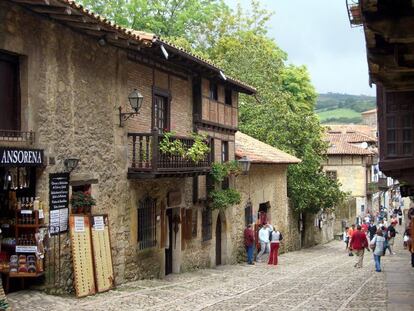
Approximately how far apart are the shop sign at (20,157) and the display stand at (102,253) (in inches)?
89.8

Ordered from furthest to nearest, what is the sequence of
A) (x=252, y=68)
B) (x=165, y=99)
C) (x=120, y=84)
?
(x=252, y=68)
(x=165, y=99)
(x=120, y=84)

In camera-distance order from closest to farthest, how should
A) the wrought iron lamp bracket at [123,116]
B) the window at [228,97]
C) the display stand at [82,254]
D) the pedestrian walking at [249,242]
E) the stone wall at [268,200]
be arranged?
the display stand at [82,254] → the wrought iron lamp bracket at [123,116] → the pedestrian walking at [249,242] → the window at [228,97] → the stone wall at [268,200]

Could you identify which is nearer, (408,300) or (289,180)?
(408,300)

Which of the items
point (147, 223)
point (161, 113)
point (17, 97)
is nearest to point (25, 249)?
point (17, 97)

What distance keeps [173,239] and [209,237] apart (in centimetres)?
305

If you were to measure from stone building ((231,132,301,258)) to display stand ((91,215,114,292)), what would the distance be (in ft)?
34.5

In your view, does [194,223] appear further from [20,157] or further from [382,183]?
[382,183]

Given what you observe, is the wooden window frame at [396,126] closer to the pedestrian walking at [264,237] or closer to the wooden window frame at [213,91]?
the wooden window frame at [213,91]

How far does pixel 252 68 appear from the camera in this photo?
38844 millimetres

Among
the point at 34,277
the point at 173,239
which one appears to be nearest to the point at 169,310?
the point at 34,277

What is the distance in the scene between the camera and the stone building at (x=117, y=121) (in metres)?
11.4

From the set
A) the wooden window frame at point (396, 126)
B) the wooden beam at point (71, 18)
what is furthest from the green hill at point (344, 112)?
the wooden beam at point (71, 18)

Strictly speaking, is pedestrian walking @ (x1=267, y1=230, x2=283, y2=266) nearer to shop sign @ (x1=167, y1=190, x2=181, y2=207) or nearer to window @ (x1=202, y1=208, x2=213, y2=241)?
window @ (x1=202, y1=208, x2=213, y2=241)

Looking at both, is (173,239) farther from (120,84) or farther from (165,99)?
(120,84)
